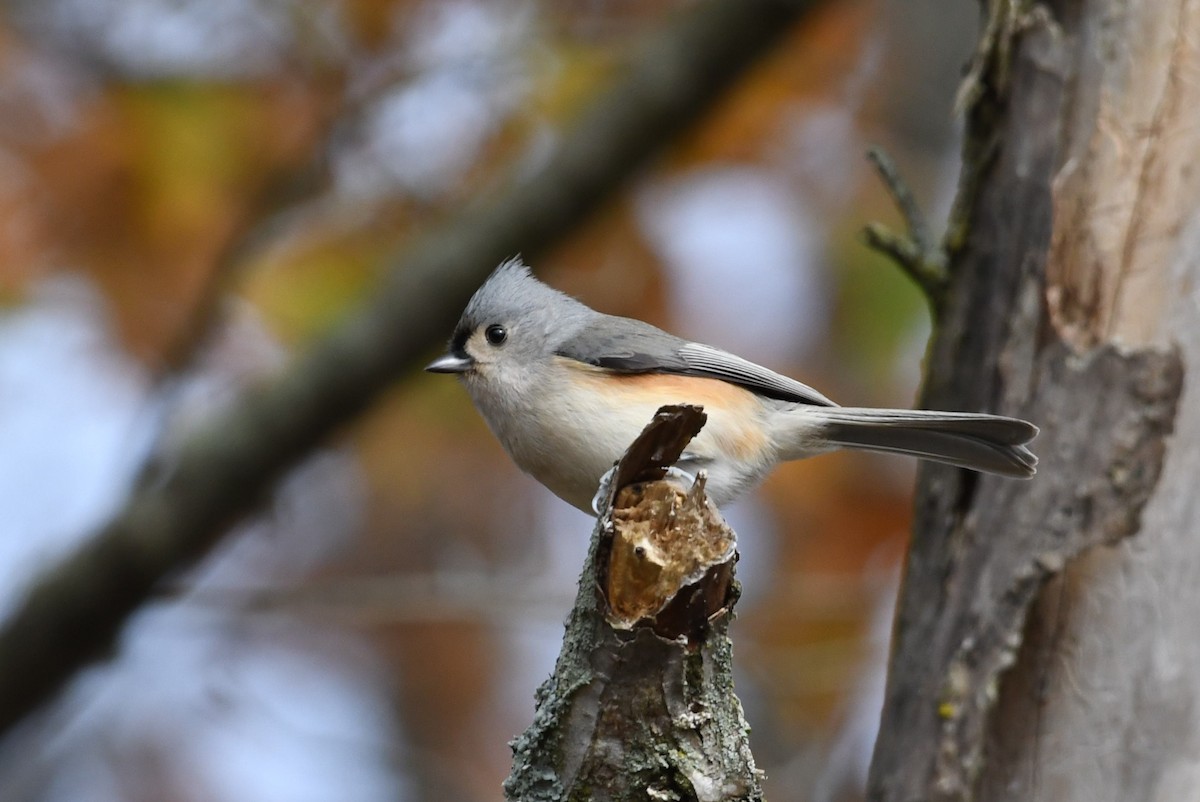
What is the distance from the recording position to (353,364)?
3.83 metres

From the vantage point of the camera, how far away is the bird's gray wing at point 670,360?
312 cm

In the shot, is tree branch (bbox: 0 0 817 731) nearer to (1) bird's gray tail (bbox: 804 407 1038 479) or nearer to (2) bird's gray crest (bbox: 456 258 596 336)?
(2) bird's gray crest (bbox: 456 258 596 336)

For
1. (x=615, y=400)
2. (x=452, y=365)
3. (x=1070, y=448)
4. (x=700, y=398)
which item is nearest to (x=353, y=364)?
(x=452, y=365)

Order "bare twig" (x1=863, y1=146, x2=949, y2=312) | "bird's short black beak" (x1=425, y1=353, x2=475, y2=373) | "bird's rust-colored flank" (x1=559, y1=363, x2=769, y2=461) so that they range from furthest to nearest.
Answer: "bird's short black beak" (x1=425, y1=353, x2=475, y2=373) < "bird's rust-colored flank" (x1=559, y1=363, x2=769, y2=461) < "bare twig" (x1=863, y1=146, x2=949, y2=312)

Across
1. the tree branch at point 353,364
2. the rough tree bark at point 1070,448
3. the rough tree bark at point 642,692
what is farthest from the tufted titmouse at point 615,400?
the rough tree bark at point 642,692

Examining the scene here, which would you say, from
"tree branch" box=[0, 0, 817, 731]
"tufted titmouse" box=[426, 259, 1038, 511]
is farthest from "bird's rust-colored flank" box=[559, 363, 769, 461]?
"tree branch" box=[0, 0, 817, 731]

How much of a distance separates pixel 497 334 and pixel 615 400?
0.49 meters

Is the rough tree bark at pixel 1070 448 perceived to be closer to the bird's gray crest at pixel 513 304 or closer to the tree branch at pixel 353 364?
the bird's gray crest at pixel 513 304

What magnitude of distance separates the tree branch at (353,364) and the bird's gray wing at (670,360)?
876 mm

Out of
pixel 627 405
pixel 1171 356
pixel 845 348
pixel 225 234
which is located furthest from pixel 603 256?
pixel 1171 356

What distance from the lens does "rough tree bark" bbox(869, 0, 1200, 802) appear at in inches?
94.0

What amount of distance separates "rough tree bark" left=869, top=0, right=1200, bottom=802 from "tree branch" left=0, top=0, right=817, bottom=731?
146 cm

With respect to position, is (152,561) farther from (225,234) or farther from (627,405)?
(627,405)

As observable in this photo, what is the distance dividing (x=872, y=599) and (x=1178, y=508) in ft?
8.31
